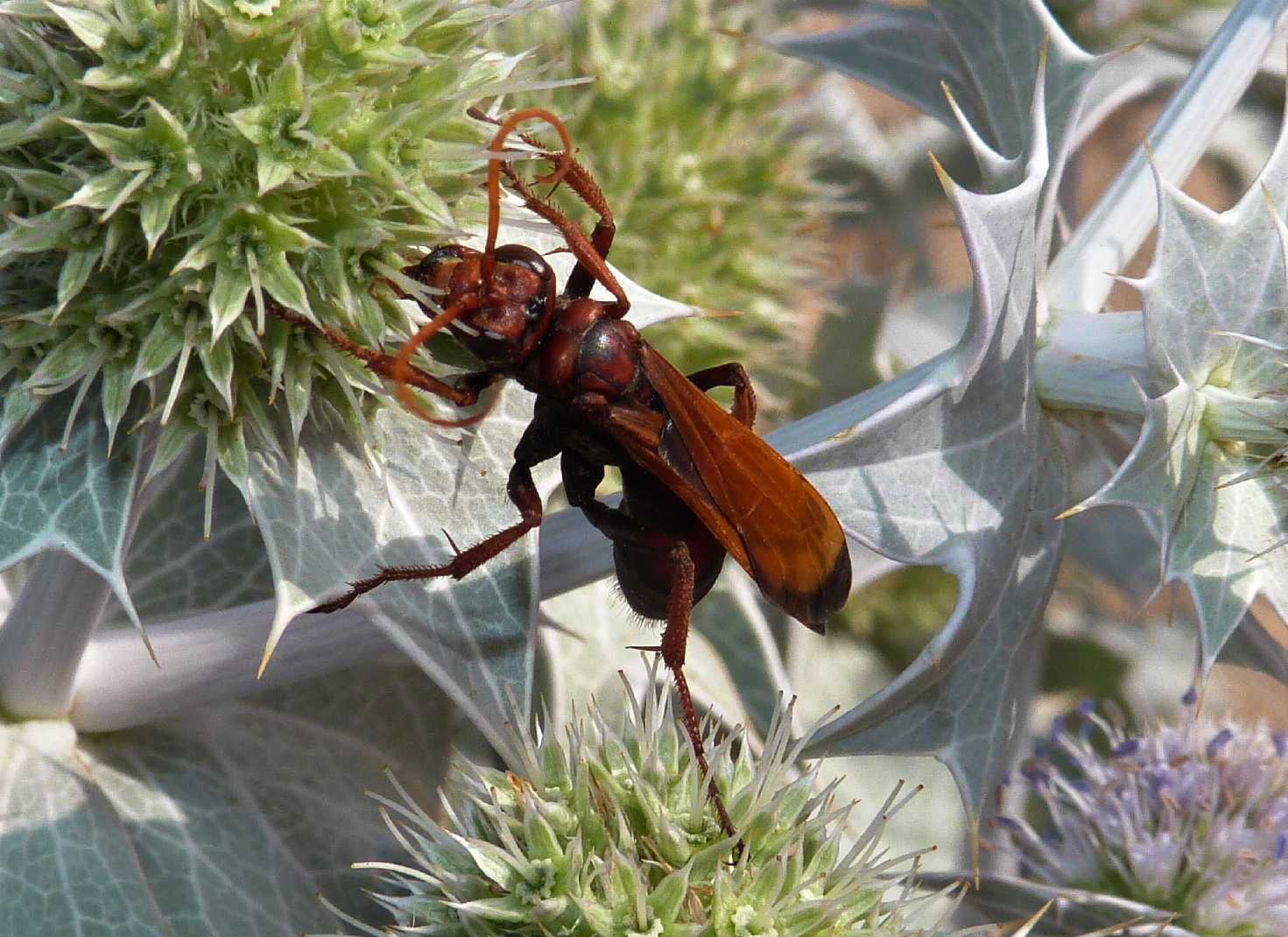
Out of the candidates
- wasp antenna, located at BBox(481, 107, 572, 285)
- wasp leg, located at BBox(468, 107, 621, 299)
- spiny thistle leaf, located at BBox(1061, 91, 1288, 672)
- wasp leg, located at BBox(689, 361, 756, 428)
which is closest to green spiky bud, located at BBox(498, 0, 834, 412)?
wasp leg, located at BBox(689, 361, 756, 428)

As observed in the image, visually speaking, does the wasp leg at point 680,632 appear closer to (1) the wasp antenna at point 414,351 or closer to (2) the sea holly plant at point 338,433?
(2) the sea holly plant at point 338,433

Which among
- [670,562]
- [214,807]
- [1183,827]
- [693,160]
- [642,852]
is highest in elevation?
[693,160]

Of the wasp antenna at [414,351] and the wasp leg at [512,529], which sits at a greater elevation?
the wasp antenna at [414,351]

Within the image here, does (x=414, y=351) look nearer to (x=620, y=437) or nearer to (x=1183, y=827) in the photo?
(x=620, y=437)

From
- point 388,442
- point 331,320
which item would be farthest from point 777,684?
point 331,320

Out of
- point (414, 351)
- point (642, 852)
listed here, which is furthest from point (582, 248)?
point (642, 852)

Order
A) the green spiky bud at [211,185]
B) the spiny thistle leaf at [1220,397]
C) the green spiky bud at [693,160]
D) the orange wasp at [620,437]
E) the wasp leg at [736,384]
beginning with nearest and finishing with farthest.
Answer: the green spiky bud at [211,185] < the orange wasp at [620,437] < the spiny thistle leaf at [1220,397] < the wasp leg at [736,384] < the green spiky bud at [693,160]

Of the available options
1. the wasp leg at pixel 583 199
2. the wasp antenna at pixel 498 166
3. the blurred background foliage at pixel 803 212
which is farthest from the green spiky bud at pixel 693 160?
the wasp antenna at pixel 498 166

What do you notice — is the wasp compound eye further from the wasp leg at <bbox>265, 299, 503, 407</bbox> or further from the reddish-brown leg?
the reddish-brown leg
